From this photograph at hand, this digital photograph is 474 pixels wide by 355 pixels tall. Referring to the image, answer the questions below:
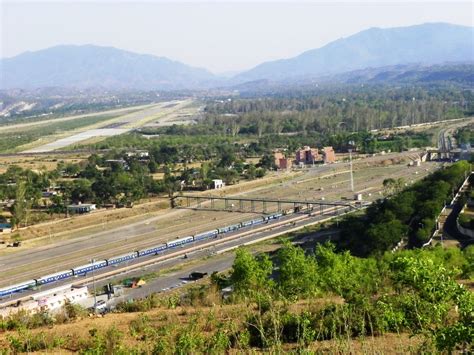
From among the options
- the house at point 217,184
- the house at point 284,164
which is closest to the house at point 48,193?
the house at point 217,184

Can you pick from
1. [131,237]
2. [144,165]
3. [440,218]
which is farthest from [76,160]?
[440,218]

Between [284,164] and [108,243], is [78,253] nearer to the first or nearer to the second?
[108,243]

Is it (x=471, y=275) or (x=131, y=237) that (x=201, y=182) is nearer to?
(x=131, y=237)

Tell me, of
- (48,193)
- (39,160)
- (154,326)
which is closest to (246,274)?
(154,326)

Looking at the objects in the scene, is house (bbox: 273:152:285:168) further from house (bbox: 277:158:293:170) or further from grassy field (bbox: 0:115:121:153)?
grassy field (bbox: 0:115:121:153)

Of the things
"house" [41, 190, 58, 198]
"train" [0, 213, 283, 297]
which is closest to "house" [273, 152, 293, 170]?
"train" [0, 213, 283, 297]
